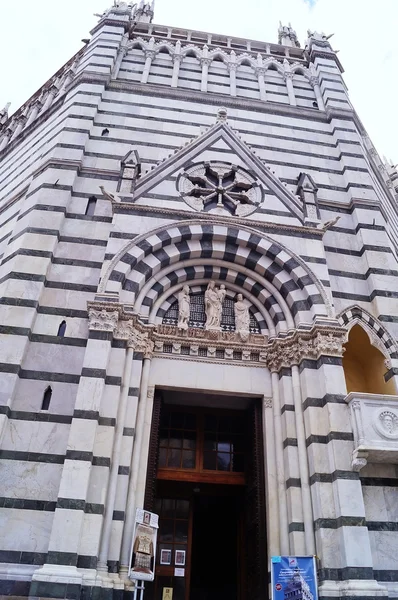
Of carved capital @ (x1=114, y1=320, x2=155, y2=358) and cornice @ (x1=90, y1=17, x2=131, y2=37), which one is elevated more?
cornice @ (x1=90, y1=17, x2=131, y2=37)

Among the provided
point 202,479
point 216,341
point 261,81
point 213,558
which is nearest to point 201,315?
point 216,341

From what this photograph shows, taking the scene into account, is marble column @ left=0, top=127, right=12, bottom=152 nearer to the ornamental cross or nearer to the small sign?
the ornamental cross

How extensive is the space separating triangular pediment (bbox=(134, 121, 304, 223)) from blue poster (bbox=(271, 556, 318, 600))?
22.3 feet

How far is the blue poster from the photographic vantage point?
21.7 ft

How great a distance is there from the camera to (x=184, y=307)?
→ 973 centimetres

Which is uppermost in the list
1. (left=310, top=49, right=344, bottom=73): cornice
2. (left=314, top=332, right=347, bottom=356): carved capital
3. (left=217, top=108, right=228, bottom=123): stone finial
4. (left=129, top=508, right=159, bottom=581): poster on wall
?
(left=310, top=49, right=344, bottom=73): cornice

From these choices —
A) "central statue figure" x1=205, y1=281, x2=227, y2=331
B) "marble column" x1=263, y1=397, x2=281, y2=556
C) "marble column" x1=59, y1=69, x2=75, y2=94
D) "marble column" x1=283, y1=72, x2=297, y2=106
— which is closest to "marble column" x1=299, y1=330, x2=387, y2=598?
"marble column" x1=263, y1=397, x2=281, y2=556

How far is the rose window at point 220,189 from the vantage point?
1067 cm

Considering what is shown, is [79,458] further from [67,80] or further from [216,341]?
[67,80]

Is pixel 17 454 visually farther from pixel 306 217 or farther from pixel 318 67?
pixel 318 67

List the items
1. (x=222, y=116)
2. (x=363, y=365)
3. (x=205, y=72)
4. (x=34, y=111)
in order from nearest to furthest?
(x=363, y=365)
(x=222, y=116)
(x=205, y=72)
(x=34, y=111)

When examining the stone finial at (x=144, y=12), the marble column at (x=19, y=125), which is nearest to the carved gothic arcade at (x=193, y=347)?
the marble column at (x=19, y=125)

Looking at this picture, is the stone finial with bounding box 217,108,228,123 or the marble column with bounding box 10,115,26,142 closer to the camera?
the stone finial with bounding box 217,108,228,123

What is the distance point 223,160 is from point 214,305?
13.6ft
